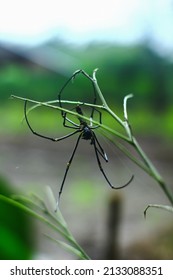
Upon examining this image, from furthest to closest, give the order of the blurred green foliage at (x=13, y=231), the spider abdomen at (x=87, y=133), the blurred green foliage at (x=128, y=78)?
the blurred green foliage at (x=128, y=78), the blurred green foliage at (x=13, y=231), the spider abdomen at (x=87, y=133)

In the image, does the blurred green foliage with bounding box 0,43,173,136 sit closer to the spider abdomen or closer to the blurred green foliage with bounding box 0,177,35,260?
the blurred green foliage with bounding box 0,177,35,260

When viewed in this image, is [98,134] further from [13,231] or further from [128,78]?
[128,78]

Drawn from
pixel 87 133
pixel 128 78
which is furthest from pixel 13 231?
pixel 128 78

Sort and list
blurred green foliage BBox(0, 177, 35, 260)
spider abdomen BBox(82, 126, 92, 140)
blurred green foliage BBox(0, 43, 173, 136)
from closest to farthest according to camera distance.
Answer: spider abdomen BBox(82, 126, 92, 140) → blurred green foliage BBox(0, 177, 35, 260) → blurred green foliage BBox(0, 43, 173, 136)

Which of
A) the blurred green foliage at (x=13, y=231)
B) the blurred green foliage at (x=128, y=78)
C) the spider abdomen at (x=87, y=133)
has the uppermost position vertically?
the blurred green foliage at (x=128, y=78)

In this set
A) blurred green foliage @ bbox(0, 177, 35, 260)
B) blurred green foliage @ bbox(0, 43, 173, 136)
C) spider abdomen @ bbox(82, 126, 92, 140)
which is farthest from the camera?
blurred green foliage @ bbox(0, 43, 173, 136)

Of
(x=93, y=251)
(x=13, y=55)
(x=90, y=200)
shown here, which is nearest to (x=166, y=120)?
(x=90, y=200)

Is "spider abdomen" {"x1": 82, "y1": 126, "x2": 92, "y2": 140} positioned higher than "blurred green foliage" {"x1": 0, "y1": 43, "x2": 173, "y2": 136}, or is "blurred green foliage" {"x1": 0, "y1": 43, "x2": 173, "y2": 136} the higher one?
"blurred green foliage" {"x1": 0, "y1": 43, "x2": 173, "y2": 136}

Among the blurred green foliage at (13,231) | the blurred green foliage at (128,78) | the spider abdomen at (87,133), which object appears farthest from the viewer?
the blurred green foliage at (128,78)

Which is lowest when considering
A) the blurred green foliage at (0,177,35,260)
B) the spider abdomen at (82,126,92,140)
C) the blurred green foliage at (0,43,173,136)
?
the spider abdomen at (82,126,92,140)

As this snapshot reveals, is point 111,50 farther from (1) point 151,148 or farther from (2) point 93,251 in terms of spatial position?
(1) point 151,148

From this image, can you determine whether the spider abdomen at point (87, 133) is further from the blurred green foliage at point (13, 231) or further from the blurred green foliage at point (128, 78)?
the blurred green foliage at point (128, 78)

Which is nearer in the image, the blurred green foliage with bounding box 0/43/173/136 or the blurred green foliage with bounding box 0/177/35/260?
the blurred green foliage with bounding box 0/177/35/260
